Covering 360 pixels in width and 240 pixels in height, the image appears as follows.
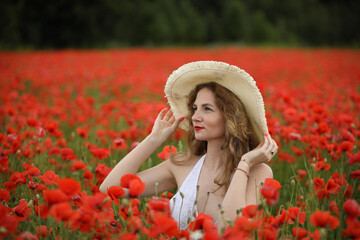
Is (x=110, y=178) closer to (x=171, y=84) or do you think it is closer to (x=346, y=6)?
(x=171, y=84)

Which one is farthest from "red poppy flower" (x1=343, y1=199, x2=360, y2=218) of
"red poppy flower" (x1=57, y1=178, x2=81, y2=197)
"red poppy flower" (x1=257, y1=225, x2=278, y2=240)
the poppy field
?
"red poppy flower" (x1=57, y1=178, x2=81, y2=197)

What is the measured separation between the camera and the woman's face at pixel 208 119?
201 centimetres

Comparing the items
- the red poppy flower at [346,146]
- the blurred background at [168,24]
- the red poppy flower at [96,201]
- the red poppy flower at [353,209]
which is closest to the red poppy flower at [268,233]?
the red poppy flower at [353,209]

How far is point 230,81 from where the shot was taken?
2.00 metres

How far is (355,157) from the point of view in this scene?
2.16 metres

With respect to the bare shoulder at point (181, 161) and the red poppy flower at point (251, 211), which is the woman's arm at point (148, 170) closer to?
the bare shoulder at point (181, 161)

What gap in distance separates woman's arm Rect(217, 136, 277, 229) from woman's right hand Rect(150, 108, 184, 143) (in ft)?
1.83

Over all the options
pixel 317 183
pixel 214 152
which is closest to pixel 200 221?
pixel 214 152

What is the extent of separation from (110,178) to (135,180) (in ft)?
2.59

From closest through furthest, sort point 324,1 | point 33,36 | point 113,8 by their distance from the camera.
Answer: point 33,36
point 113,8
point 324,1

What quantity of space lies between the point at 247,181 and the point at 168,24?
132 feet

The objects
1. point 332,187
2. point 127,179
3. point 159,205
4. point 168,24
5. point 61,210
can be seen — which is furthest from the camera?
point 168,24

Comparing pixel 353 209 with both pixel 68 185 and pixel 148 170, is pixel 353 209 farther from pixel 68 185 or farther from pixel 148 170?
pixel 148 170

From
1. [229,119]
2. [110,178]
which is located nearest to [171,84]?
[229,119]
